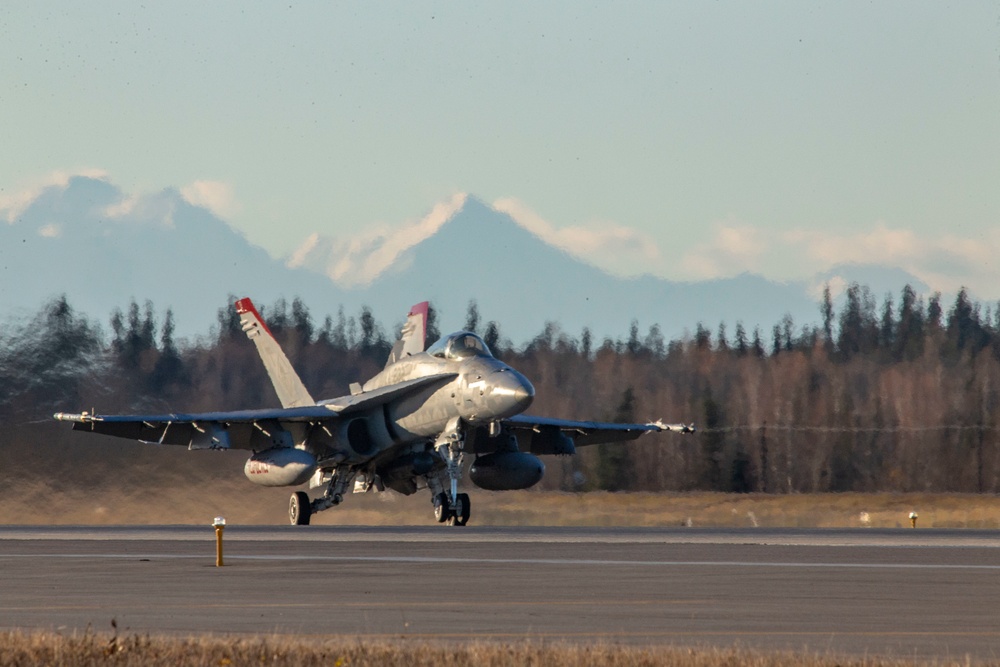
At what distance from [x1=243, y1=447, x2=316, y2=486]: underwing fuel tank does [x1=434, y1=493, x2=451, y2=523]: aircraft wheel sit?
278 centimetres

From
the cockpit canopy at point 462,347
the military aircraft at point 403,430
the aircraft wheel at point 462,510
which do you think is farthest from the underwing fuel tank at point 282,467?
the cockpit canopy at point 462,347

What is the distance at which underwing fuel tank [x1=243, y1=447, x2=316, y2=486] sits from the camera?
32.8 metres

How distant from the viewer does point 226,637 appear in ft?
36.3

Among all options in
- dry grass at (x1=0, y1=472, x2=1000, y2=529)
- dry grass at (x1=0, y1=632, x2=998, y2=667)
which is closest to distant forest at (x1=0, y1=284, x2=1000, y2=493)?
dry grass at (x1=0, y1=472, x2=1000, y2=529)

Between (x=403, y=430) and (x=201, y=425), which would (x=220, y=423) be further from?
(x=403, y=430)

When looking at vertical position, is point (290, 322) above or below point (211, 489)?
above

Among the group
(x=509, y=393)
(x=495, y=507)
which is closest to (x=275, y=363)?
(x=495, y=507)

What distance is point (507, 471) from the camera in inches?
1371

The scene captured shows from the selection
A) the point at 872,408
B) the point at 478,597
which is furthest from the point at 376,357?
the point at 478,597

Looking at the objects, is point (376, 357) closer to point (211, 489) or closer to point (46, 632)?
point (211, 489)

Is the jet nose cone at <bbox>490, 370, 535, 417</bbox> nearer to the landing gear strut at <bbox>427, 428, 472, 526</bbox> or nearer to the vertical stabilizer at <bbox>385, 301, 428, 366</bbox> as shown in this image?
the landing gear strut at <bbox>427, 428, 472, 526</bbox>

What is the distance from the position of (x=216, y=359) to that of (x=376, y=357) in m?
7.49

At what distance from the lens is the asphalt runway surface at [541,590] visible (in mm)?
11703

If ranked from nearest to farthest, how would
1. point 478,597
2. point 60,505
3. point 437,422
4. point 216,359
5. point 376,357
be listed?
point 478,597
point 437,422
point 60,505
point 216,359
point 376,357
